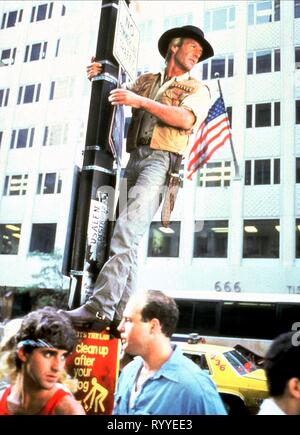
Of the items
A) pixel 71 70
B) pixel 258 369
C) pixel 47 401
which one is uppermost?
pixel 71 70

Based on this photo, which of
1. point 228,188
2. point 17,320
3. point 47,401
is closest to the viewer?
point 47,401

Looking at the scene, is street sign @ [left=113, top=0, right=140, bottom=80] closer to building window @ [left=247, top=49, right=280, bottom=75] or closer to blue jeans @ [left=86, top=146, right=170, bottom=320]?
blue jeans @ [left=86, top=146, right=170, bottom=320]

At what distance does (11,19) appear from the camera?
3066 mm

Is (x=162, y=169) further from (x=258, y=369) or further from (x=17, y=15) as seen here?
(x=17, y=15)

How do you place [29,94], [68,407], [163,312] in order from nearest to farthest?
[68,407] < [163,312] < [29,94]

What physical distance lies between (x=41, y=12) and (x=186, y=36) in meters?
1.15

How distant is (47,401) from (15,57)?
214cm

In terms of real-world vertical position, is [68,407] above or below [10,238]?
below

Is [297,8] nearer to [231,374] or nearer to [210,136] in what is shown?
[210,136]

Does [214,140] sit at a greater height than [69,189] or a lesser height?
greater

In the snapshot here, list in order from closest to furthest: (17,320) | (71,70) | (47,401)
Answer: (47,401)
(17,320)
(71,70)

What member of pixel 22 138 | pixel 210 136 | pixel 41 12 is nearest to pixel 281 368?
pixel 210 136

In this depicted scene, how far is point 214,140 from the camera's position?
2.38 metres

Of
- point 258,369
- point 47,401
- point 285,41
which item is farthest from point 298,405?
point 285,41
